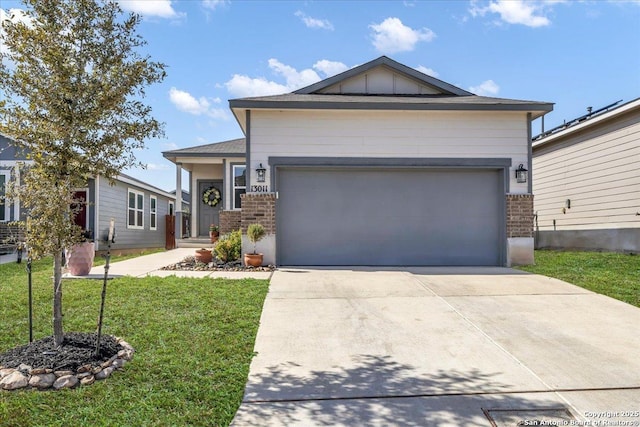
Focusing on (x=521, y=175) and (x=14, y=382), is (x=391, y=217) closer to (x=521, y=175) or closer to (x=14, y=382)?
(x=521, y=175)

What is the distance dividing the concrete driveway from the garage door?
285 centimetres

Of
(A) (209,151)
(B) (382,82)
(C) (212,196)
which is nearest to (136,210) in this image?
(C) (212,196)

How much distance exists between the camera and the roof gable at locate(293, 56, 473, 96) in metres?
10.8

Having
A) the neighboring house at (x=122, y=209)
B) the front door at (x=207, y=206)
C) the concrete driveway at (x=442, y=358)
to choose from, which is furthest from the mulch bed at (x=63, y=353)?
the front door at (x=207, y=206)

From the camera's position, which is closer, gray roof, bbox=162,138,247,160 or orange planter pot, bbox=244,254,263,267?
orange planter pot, bbox=244,254,263,267

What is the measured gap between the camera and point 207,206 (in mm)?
16188

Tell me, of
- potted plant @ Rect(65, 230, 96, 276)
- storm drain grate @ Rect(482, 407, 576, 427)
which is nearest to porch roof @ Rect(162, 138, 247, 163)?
potted plant @ Rect(65, 230, 96, 276)

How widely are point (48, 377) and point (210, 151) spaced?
11.6 m

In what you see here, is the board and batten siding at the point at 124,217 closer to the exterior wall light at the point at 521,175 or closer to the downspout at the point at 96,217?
the downspout at the point at 96,217

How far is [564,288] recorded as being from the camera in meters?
6.98

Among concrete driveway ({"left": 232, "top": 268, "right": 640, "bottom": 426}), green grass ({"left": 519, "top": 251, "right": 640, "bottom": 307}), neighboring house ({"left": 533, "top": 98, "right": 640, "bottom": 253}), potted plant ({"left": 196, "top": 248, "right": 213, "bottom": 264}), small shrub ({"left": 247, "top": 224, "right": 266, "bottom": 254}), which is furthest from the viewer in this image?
neighboring house ({"left": 533, "top": 98, "right": 640, "bottom": 253})

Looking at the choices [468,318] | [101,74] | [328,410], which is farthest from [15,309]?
[468,318]

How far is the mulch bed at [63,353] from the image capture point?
11.4ft

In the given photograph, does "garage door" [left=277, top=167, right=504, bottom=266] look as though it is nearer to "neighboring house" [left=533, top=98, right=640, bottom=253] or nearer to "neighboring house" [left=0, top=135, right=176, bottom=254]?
"neighboring house" [left=533, top=98, right=640, bottom=253]
